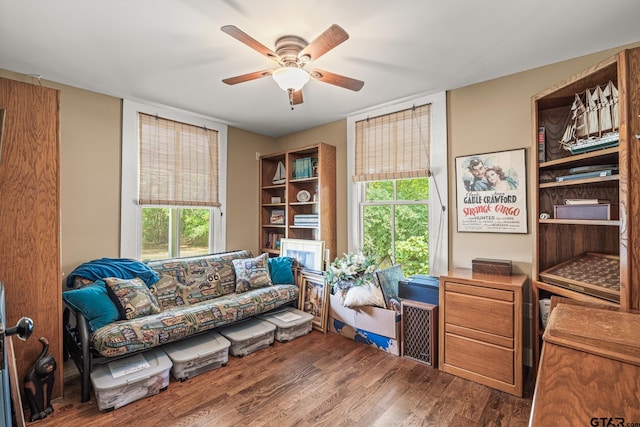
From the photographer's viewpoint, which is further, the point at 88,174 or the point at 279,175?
the point at 279,175

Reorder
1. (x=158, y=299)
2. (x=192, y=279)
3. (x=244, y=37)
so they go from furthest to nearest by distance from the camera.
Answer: (x=192, y=279), (x=158, y=299), (x=244, y=37)

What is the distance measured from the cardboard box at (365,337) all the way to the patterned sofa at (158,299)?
58 cm

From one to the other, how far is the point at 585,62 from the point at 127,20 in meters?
3.29

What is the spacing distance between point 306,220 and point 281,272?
2.48ft

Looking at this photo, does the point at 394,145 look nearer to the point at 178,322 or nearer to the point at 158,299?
the point at 178,322

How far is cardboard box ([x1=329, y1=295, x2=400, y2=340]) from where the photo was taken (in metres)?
2.76

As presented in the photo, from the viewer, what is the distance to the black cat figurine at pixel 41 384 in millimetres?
1888

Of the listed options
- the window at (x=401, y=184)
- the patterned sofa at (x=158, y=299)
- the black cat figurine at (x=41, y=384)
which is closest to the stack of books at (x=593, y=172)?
the window at (x=401, y=184)

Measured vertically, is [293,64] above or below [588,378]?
above

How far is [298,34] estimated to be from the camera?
78.4 inches

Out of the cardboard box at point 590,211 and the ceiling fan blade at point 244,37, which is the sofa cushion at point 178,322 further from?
the cardboard box at point 590,211

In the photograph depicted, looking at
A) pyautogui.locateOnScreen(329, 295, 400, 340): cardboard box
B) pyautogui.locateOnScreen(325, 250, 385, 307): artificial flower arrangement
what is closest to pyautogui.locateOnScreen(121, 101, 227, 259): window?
pyautogui.locateOnScreen(325, 250, 385, 307): artificial flower arrangement

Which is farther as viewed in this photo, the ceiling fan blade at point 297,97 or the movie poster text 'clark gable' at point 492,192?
the movie poster text 'clark gable' at point 492,192

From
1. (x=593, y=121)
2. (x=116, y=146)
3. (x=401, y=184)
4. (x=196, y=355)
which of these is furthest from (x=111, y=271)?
(x=593, y=121)
